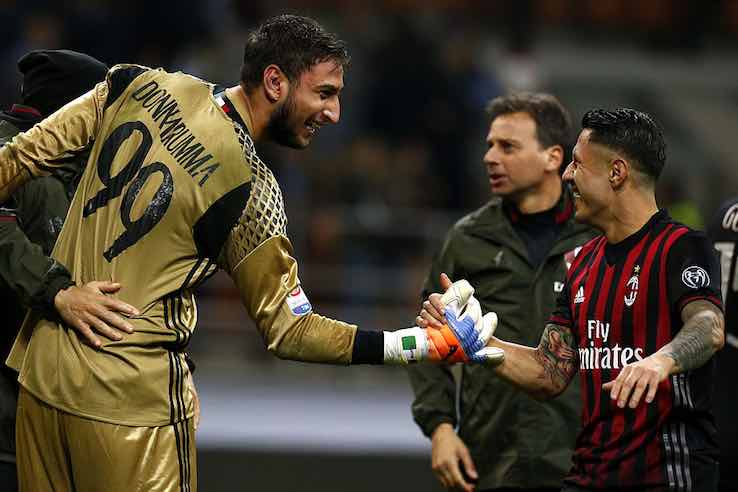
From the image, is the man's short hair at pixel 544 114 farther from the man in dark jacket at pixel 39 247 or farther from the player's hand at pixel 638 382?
the player's hand at pixel 638 382

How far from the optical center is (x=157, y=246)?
3.55 meters

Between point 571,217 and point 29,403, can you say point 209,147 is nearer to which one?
point 29,403

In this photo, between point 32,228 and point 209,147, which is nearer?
point 209,147

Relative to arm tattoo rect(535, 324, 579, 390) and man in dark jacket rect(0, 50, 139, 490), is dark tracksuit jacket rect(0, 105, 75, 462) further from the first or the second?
arm tattoo rect(535, 324, 579, 390)

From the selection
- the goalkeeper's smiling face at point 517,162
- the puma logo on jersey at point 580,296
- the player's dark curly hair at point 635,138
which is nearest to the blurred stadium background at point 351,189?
the goalkeeper's smiling face at point 517,162

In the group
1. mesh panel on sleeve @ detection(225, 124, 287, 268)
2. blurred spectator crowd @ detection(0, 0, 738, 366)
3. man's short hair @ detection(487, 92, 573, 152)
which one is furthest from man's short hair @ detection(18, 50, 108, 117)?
blurred spectator crowd @ detection(0, 0, 738, 366)

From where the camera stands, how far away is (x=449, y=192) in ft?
35.9

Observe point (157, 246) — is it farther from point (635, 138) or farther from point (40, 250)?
point (635, 138)

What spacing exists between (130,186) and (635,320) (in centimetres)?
149

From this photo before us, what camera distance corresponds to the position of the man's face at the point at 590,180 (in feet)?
12.5

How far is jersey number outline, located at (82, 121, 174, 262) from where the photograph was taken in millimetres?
3547

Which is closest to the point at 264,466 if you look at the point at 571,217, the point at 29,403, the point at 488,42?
the point at 571,217

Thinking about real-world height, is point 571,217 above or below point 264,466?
above

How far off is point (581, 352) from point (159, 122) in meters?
1.42
